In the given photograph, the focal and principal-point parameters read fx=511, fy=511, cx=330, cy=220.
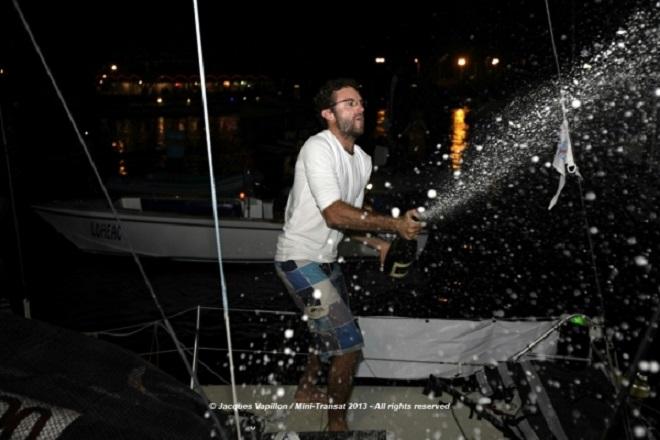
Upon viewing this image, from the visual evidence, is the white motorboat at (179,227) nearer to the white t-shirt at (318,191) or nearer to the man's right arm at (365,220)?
the white t-shirt at (318,191)

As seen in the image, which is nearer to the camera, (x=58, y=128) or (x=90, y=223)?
(x=90, y=223)

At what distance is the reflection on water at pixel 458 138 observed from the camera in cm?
2741

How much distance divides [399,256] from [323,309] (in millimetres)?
Answer: 736

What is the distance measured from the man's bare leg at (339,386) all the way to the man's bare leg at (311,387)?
1.85 ft

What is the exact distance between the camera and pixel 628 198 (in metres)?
15.8

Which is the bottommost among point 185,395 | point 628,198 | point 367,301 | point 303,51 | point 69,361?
point 367,301

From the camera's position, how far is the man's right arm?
3613 mm

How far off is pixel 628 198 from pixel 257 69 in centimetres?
9099

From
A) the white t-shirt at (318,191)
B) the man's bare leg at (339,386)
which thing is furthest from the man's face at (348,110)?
the man's bare leg at (339,386)

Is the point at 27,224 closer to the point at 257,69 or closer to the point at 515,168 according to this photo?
the point at 515,168

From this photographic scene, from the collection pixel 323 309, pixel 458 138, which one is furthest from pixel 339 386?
pixel 458 138

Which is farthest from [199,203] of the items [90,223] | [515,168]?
[515,168]

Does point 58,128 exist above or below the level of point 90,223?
A: above

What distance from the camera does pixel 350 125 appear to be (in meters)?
3.94
